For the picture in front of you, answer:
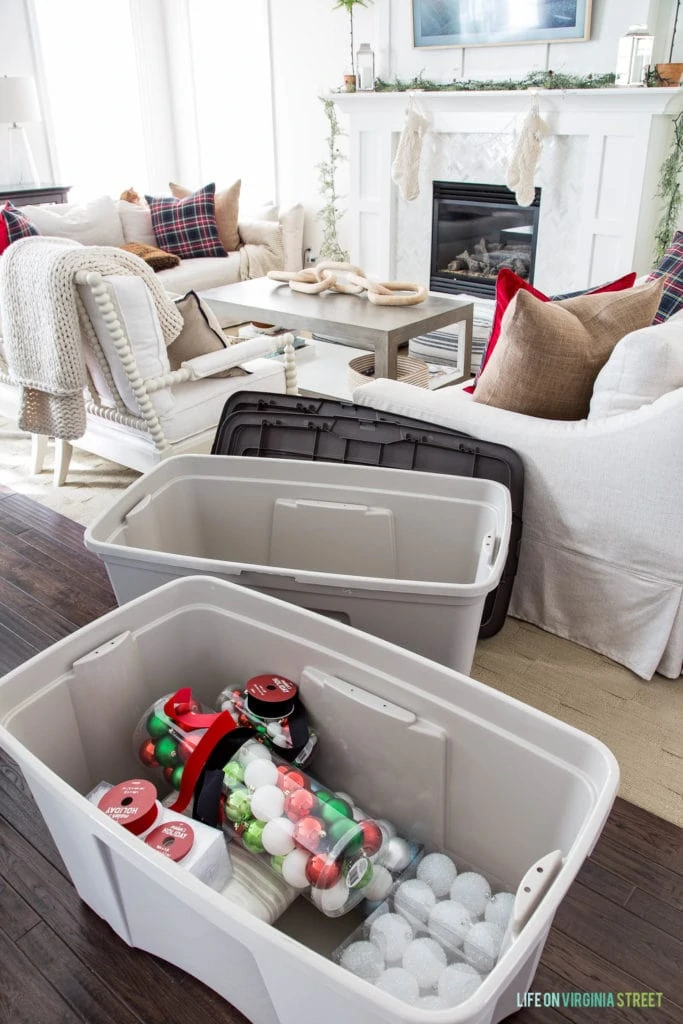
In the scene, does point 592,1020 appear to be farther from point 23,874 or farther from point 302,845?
point 23,874

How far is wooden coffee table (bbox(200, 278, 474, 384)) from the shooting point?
10.3ft

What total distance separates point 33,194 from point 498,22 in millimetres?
2960

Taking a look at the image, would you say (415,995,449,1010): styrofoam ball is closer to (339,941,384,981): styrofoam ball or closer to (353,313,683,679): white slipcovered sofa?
A: (339,941,384,981): styrofoam ball

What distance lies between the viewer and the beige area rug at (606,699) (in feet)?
5.14

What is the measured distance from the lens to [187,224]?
480 centimetres

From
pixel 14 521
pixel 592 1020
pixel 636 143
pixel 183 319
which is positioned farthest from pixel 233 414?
pixel 636 143

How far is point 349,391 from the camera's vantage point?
346cm

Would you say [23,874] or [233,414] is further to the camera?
[233,414]

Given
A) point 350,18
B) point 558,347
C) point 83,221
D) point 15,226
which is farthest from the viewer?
point 350,18

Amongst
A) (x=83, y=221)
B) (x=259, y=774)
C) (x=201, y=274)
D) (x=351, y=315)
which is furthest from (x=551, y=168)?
(x=259, y=774)

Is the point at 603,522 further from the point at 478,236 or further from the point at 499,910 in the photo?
the point at 478,236

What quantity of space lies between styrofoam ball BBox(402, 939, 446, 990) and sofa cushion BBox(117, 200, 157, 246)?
4.49 metres

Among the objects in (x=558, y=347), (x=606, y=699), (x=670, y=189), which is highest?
(x=670, y=189)

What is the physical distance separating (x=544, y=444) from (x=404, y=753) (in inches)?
35.6
